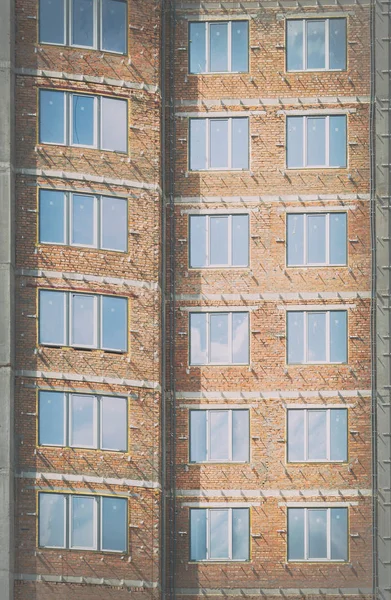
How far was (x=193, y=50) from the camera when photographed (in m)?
51.5

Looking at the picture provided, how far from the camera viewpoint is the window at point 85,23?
159ft

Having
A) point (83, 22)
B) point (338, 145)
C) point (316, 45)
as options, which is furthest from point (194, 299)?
point (83, 22)

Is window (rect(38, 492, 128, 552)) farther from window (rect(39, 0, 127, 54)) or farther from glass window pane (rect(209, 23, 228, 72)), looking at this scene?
glass window pane (rect(209, 23, 228, 72))

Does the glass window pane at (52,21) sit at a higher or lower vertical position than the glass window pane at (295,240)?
higher

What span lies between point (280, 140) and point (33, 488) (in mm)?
14710

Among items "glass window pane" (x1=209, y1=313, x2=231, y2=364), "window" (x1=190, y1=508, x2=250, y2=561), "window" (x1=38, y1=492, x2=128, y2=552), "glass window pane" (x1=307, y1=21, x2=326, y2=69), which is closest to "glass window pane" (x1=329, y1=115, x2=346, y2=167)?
"glass window pane" (x1=307, y1=21, x2=326, y2=69)

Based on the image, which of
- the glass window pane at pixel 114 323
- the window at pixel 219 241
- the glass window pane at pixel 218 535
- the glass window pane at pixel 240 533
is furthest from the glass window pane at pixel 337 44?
the glass window pane at pixel 218 535

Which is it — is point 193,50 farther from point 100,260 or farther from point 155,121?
point 100,260

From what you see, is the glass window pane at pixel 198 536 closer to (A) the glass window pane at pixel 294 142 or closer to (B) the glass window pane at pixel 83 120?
(A) the glass window pane at pixel 294 142

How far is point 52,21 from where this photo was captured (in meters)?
48.6

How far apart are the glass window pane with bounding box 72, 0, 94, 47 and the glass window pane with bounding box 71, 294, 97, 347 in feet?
28.1

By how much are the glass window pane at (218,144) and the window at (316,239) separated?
3.03m

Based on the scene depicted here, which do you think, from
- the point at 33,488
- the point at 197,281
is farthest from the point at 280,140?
the point at 33,488

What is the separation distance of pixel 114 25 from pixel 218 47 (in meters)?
4.04
